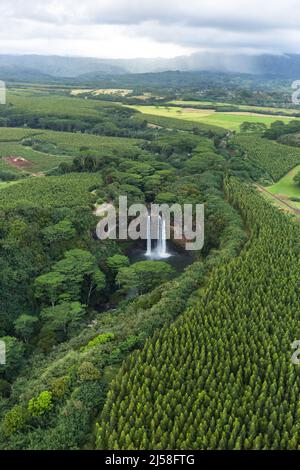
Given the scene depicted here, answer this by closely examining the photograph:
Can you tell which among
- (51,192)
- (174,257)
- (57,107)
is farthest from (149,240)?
(57,107)

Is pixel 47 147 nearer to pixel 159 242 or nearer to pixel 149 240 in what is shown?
pixel 149 240

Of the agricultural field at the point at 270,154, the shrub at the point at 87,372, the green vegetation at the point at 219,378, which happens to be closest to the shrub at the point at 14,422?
the shrub at the point at 87,372

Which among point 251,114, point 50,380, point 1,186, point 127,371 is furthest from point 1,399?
point 251,114

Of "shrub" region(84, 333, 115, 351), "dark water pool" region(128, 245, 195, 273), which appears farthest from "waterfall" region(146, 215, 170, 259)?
"shrub" region(84, 333, 115, 351)

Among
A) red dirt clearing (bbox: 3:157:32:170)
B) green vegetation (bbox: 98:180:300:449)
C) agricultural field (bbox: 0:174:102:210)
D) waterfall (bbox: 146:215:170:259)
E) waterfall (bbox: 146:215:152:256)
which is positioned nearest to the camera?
green vegetation (bbox: 98:180:300:449)

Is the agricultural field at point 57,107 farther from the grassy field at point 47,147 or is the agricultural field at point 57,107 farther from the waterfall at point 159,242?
the waterfall at point 159,242

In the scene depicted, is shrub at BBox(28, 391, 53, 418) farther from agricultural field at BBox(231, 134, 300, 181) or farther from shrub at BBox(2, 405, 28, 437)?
agricultural field at BBox(231, 134, 300, 181)

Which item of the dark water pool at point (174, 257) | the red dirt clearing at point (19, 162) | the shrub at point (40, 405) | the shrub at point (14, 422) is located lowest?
the shrub at point (14, 422)

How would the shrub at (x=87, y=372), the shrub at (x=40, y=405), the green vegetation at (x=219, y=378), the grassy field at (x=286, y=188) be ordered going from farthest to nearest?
the grassy field at (x=286, y=188)
the shrub at (x=87, y=372)
the shrub at (x=40, y=405)
the green vegetation at (x=219, y=378)
